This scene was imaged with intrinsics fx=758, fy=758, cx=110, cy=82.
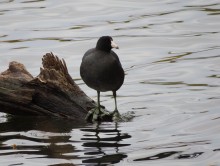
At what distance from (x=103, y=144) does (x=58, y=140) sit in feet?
1.84

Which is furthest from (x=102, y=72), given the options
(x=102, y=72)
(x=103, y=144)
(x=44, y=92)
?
(x=103, y=144)

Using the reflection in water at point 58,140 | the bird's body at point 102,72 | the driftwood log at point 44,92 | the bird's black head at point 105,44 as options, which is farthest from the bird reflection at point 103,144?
the bird's black head at point 105,44

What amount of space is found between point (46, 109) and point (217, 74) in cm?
342

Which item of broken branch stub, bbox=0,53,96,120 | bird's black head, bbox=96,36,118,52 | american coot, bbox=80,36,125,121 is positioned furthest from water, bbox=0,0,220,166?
bird's black head, bbox=96,36,118,52

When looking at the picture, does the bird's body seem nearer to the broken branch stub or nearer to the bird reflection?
the broken branch stub

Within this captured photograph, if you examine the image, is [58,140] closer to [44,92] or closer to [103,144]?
[103,144]

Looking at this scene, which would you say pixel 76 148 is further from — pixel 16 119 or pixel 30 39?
pixel 30 39

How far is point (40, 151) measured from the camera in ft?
25.2

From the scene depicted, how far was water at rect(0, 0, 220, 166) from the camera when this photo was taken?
7574 millimetres

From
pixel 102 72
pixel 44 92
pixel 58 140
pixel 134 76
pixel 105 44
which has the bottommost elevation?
pixel 58 140

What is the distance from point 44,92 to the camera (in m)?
8.59

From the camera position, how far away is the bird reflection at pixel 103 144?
7340 mm

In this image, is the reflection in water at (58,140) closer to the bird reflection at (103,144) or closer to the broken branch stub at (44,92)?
the bird reflection at (103,144)

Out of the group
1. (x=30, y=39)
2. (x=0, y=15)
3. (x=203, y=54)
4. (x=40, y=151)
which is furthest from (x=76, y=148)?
(x=0, y=15)
